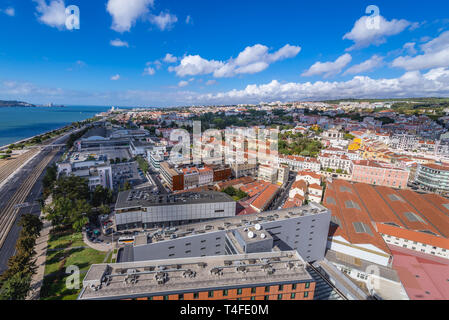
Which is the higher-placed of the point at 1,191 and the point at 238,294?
the point at 238,294

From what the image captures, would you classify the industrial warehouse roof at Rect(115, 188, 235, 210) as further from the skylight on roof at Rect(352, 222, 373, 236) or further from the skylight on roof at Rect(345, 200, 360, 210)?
the skylight on roof at Rect(345, 200, 360, 210)

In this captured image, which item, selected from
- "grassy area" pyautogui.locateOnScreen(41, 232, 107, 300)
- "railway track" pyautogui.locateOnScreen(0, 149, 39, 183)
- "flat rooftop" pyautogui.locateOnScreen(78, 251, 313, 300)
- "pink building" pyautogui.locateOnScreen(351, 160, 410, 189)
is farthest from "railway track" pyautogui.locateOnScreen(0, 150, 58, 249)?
"pink building" pyautogui.locateOnScreen(351, 160, 410, 189)

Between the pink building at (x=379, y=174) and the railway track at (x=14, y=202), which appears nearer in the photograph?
the railway track at (x=14, y=202)

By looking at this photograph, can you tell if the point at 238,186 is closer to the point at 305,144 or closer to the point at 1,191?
the point at 305,144

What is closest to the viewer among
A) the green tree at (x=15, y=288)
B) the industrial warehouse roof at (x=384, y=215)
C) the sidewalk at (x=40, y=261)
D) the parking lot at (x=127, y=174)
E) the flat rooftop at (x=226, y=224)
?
the green tree at (x=15, y=288)

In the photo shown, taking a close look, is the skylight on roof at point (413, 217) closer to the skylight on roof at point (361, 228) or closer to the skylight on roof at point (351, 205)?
the skylight on roof at point (351, 205)

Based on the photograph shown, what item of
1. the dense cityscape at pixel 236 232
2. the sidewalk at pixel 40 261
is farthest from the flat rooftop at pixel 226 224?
the sidewalk at pixel 40 261

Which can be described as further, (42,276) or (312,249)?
(312,249)
